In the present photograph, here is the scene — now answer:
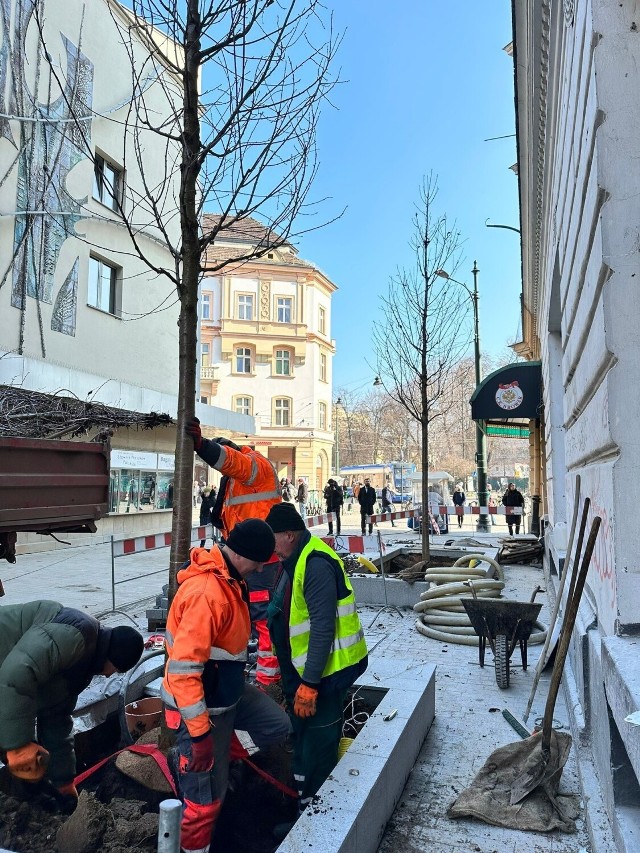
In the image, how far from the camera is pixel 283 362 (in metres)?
42.9

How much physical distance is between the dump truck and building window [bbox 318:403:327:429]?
37.4 meters

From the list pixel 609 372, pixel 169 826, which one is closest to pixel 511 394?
pixel 609 372

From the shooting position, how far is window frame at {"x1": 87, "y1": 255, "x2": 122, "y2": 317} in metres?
16.9

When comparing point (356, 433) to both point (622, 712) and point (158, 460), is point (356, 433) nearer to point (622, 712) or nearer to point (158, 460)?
point (158, 460)

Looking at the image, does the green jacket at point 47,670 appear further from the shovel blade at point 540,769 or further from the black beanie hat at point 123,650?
the shovel blade at point 540,769

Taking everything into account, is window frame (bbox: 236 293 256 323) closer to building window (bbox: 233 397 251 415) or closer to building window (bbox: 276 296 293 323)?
building window (bbox: 276 296 293 323)

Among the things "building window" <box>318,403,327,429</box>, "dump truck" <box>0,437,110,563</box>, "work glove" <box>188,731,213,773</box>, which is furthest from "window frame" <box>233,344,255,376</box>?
"work glove" <box>188,731,213,773</box>

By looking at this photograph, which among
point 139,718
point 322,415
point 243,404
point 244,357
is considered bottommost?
point 139,718

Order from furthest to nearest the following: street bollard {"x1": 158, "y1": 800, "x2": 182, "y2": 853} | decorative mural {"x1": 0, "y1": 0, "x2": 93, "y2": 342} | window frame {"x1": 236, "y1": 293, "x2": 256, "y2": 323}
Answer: window frame {"x1": 236, "y1": 293, "x2": 256, "y2": 323} → decorative mural {"x1": 0, "y1": 0, "x2": 93, "y2": 342} → street bollard {"x1": 158, "y1": 800, "x2": 182, "y2": 853}

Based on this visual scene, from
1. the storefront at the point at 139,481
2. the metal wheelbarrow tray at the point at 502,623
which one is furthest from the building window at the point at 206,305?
the metal wheelbarrow tray at the point at 502,623

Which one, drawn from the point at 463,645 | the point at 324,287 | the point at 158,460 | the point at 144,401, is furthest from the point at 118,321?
the point at 324,287

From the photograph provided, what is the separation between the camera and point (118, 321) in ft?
59.3

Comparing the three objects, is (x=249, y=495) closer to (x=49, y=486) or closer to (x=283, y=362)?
(x=49, y=486)

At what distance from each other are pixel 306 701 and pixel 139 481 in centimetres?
1604
